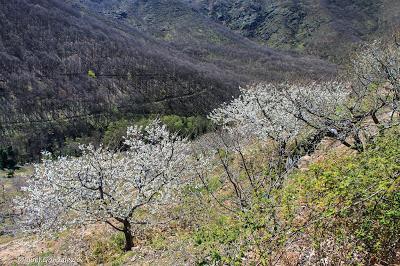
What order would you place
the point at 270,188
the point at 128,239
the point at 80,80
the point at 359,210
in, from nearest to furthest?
1. the point at 359,210
2. the point at 270,188
3. the point at 128,239
4. the point at 80,80

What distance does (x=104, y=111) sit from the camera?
131250 millimetres

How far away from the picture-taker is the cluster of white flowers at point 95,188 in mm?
17250

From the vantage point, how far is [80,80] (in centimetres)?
15300

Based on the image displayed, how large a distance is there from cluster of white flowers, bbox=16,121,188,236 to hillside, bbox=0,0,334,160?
9526 centimetres

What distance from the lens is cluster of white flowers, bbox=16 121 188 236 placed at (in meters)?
17.2

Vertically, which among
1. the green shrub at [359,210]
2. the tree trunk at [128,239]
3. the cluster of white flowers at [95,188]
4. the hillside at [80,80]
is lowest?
the hillside at [80,80]

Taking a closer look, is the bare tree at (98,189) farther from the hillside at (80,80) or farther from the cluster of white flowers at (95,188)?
the hillside at (80,80)

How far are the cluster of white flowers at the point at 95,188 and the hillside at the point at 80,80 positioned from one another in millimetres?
95259

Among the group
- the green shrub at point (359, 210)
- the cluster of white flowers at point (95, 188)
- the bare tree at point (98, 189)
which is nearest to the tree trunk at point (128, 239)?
the bare tree at point (98, 189)

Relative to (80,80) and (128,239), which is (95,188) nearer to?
(128,239)

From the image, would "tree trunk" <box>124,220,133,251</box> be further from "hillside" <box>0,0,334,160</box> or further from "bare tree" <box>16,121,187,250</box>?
"hillside" <box>0,0,334,160</box>

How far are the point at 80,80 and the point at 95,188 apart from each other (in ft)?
476

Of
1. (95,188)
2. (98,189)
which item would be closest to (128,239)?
(98,189)

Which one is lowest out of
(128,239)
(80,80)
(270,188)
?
(80,80)
